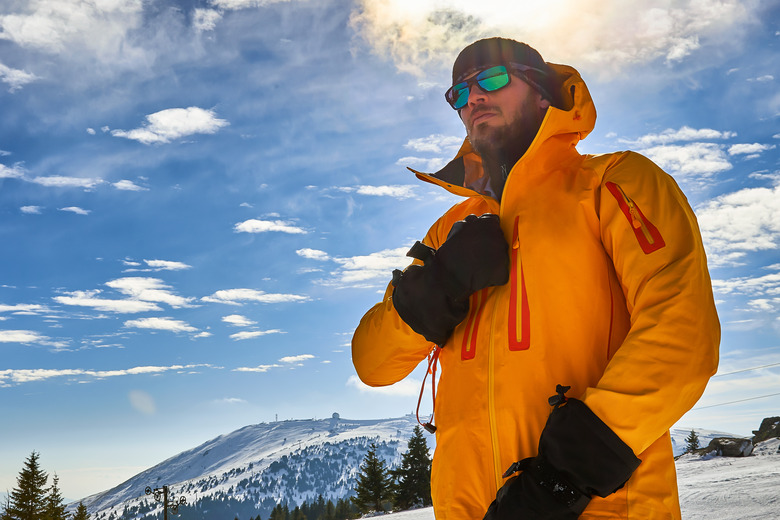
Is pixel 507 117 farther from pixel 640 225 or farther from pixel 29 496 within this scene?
pixel 29 496

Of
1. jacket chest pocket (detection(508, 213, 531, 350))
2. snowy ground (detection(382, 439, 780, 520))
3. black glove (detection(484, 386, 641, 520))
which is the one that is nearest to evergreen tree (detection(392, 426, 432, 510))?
snowy ground (detection(382, 439, 780, 520))

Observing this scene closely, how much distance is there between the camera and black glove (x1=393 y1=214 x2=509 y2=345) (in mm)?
1970

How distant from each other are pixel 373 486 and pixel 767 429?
25028 millimetres

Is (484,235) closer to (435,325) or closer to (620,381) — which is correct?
(435,325)

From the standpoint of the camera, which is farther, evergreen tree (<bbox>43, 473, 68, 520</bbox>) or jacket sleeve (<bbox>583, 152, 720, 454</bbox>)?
evergreen tree (<bbox>43, 473, 68, 520</bbox>)

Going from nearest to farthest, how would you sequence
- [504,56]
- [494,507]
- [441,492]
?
1. [494,507]
2. [441,492]
3. [504,56]

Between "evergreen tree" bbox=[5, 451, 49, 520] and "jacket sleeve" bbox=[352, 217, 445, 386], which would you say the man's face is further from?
"evergreen tree" bbox=[5, 451, 49, 520]

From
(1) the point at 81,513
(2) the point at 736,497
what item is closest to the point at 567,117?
(2) the point at 736,497

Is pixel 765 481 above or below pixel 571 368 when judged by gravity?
below

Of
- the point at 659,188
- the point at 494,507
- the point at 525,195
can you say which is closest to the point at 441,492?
the point at 494,507

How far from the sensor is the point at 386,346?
2467 millimetres

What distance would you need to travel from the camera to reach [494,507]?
1703 millimetres

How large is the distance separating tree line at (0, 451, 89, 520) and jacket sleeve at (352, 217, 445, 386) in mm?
46432

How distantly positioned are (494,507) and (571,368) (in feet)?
1.59
